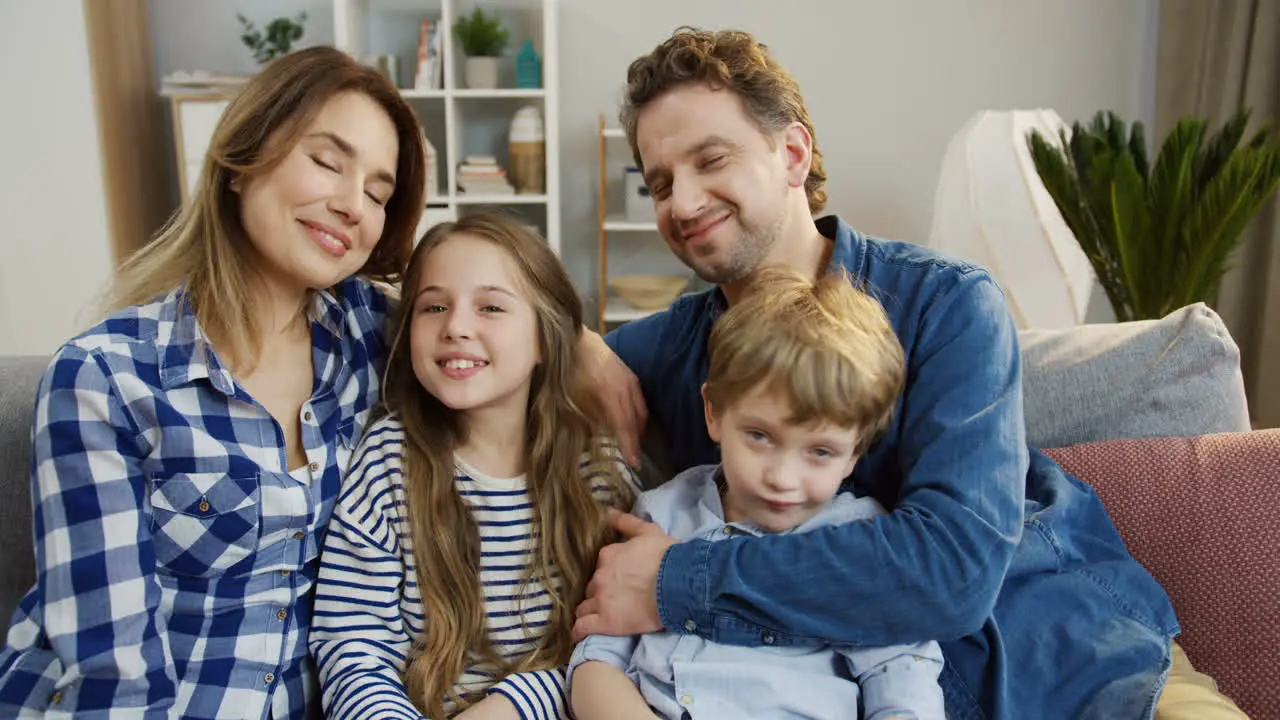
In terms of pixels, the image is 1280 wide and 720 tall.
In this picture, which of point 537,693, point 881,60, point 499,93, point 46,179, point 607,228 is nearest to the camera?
point 537,693

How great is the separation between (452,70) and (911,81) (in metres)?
2.05

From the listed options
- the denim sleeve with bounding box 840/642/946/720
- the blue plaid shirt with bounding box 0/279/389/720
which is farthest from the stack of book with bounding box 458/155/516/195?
the denim sleeve with bounding box 840/642/946/720

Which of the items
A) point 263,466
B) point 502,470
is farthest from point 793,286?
point 263,466

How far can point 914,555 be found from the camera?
3.80 ft

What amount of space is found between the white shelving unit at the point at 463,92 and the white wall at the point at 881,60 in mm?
235

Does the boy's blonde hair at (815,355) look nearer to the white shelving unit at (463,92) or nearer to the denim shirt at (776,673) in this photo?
the denim shirt at (776,673)

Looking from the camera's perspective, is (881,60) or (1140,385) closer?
(1140,385)

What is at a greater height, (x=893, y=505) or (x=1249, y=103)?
(x=1249, y=103)

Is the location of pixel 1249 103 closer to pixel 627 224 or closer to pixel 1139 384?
pixel 627 224

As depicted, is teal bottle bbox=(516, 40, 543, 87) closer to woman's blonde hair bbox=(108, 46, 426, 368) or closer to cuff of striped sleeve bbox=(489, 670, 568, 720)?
woman's blonde hair bbox=(108, 46, 426, 368)

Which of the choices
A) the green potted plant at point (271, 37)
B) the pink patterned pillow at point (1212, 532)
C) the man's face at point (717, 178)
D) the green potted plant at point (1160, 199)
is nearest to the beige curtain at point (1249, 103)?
the green potted plant at point (1160, 199)

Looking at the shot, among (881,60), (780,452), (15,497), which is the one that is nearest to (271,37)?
(881,60)

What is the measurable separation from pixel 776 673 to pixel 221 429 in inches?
30.5

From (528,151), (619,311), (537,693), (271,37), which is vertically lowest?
(619,311)
